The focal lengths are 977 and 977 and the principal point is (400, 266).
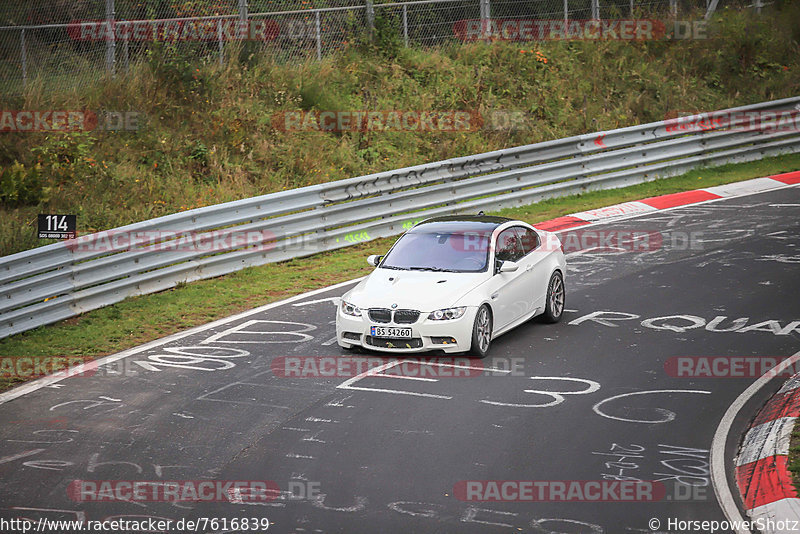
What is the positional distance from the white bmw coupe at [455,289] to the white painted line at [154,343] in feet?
7.51

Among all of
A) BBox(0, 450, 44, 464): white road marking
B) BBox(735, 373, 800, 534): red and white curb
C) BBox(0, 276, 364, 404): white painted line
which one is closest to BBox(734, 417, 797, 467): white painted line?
BBox(735, 373, 800, 534): red and white curb

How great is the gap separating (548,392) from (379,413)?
6.41 ft

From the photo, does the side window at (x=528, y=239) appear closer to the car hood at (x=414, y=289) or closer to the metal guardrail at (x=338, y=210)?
the car hood at (x=414, y=289)

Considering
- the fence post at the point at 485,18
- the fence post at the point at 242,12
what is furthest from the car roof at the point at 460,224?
the fence post at the point at 485,18

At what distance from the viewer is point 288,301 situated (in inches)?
595

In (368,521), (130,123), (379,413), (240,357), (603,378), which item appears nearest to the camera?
(368,521)

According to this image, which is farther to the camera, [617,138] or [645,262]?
[617,138]

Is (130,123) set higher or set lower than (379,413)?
higher

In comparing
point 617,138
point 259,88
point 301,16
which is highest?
point 301,16

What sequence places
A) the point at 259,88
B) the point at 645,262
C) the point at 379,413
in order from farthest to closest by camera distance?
the point at 259,88, the point at 645,262, the point at 379,413

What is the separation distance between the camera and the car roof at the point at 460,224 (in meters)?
13.3

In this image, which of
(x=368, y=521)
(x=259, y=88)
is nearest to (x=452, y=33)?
(x=259, y=88)

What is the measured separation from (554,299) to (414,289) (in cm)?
251

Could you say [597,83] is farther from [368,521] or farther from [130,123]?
[368,521]
